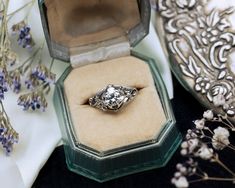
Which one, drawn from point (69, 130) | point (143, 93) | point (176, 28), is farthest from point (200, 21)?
point (69, 130)

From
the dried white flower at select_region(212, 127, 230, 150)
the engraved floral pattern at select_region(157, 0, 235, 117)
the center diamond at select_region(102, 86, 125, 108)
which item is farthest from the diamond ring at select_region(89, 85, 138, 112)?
the dried white flower at select_region(212, 127, 230, 150)

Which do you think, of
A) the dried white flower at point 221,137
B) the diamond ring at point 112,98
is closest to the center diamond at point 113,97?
the diamond ring at point 112,98

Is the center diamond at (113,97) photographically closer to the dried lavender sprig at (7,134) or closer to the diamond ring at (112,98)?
the diamond ring at (112,98)

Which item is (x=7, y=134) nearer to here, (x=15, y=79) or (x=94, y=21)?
(x=15, y=79)

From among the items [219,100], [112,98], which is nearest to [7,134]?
[112,98]

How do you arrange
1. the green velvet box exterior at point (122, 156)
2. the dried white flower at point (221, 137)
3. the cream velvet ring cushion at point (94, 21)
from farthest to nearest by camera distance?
1. the cream velvet ring cushion at point (94, 21)
2. the green velvet box exterior at point (122, 156)
3. the dried white flower at point (221, 137)
